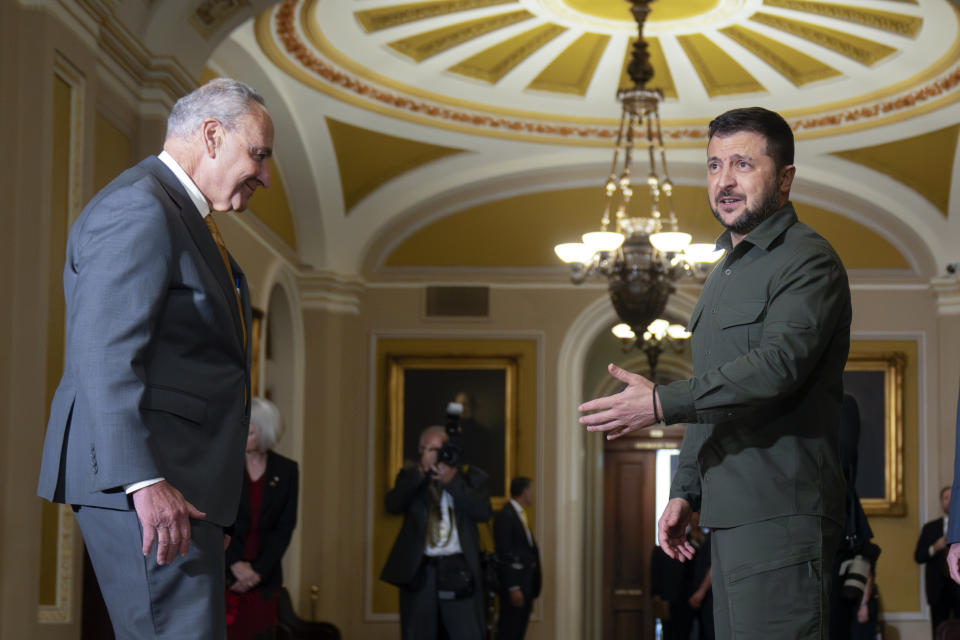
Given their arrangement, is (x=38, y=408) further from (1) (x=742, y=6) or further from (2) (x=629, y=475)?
(2) (x=629, y=475)

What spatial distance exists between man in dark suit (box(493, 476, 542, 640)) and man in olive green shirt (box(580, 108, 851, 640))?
6506mm

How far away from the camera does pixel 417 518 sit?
279 inches

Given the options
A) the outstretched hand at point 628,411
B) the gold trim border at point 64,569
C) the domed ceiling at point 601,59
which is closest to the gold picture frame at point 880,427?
the domed ceiling at point 601,59

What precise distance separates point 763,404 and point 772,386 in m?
0.05

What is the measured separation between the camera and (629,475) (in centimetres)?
1568

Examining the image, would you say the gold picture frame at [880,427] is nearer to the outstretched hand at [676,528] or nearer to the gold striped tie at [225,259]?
the outstretched hand at [676,528]

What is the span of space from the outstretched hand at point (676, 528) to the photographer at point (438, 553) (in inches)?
178

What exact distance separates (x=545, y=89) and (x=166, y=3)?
13.9ft

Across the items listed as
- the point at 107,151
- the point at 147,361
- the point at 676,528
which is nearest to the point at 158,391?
the point at 147,361

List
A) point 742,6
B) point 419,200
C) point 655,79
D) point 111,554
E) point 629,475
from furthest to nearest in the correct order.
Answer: point 629,475 < point 419,200 < point 655,79 < point 742,6 < point 111,554

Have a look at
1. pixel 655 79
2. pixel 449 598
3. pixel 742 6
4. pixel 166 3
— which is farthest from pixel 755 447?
pixel 655 79

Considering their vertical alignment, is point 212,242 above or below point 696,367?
above

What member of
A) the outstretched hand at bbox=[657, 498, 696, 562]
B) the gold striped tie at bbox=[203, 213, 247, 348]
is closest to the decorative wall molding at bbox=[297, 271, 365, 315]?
the gold striped tie at bbox=[203, 213, 247, 348]

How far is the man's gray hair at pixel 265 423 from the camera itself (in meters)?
5.15
